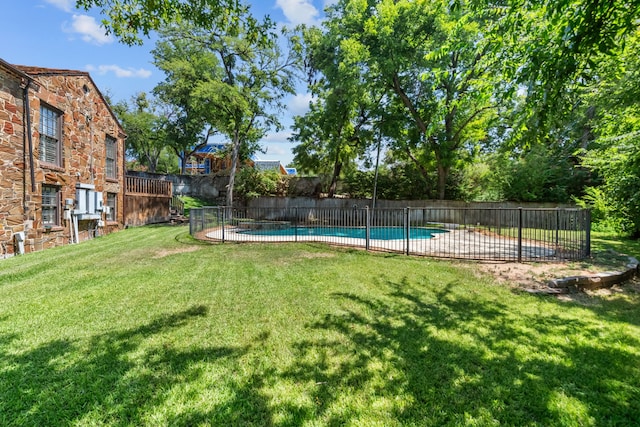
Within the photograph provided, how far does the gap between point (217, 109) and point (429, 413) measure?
675 inches

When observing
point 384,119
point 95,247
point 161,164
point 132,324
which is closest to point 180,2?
point 132,324

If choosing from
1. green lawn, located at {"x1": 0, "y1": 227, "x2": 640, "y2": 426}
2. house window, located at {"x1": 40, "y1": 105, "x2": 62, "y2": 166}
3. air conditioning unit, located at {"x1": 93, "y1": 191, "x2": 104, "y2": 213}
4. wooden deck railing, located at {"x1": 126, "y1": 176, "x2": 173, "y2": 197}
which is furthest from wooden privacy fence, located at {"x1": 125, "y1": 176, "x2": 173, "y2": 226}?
green lawn, located at {"x1": 0, "y1": 227, "x2": 640, "y2": 426}

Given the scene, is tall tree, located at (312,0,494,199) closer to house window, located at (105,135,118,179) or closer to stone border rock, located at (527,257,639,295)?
stone border rock, located at (527,257,639,295)

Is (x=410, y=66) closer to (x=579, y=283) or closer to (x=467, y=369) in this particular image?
(x=579, y=283)

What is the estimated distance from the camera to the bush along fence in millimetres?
6277

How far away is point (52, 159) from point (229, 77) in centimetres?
1149

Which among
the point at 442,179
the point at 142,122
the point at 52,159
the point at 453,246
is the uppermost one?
the point at 142,122

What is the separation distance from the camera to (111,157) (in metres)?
11.6

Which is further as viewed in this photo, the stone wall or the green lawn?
the stone wall

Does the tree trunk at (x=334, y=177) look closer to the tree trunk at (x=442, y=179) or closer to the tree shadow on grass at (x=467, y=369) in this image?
the tree trunk at (x=442, y=179)

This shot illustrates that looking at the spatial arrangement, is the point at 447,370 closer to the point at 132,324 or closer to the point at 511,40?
the point at 132,324

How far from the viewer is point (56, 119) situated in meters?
8.28

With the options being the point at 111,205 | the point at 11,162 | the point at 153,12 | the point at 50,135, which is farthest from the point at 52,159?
the point at 153,12

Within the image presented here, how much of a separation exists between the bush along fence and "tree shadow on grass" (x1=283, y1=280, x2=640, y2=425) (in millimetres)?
2996
